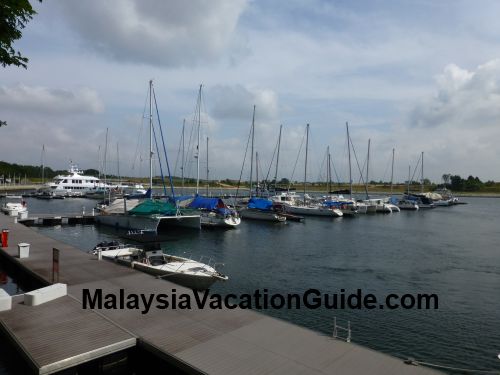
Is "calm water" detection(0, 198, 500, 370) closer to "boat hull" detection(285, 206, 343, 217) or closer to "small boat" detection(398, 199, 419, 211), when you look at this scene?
"boat hull" detection(285, 206, 343, 217)

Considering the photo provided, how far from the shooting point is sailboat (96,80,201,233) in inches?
1715

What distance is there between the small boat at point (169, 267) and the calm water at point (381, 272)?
181 centimetres

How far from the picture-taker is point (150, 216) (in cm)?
4309

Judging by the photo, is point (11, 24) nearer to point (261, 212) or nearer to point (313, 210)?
point (261, 212)

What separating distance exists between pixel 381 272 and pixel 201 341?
20.4 metres

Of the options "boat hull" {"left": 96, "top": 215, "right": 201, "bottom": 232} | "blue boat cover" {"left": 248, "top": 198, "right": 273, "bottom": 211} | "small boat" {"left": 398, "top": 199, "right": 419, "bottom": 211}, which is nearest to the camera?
"boat hull" {"left": 96, "top": 215, "right": 201, "bottom": 232}

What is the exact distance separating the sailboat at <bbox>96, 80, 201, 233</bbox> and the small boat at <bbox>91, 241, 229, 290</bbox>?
61.0 ft

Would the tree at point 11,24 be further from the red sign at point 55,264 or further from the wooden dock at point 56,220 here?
the wooden dock at point 56,220

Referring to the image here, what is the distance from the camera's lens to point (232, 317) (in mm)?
12930

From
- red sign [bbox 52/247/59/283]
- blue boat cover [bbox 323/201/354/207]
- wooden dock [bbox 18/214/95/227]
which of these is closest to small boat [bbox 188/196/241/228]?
wooden dock [bbox 18/214/95/227]

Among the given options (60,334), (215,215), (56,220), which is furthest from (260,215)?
(60,334)

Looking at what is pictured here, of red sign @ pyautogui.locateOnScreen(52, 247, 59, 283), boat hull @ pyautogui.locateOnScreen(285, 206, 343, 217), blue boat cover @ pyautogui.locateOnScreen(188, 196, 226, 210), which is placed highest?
blue boat cover @ pyautogui.locateOnScreen(188, 196, 226, 210)

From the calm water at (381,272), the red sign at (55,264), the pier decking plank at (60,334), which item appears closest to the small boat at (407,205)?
the calm water at (381,272)

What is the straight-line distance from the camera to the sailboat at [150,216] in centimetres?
4355
